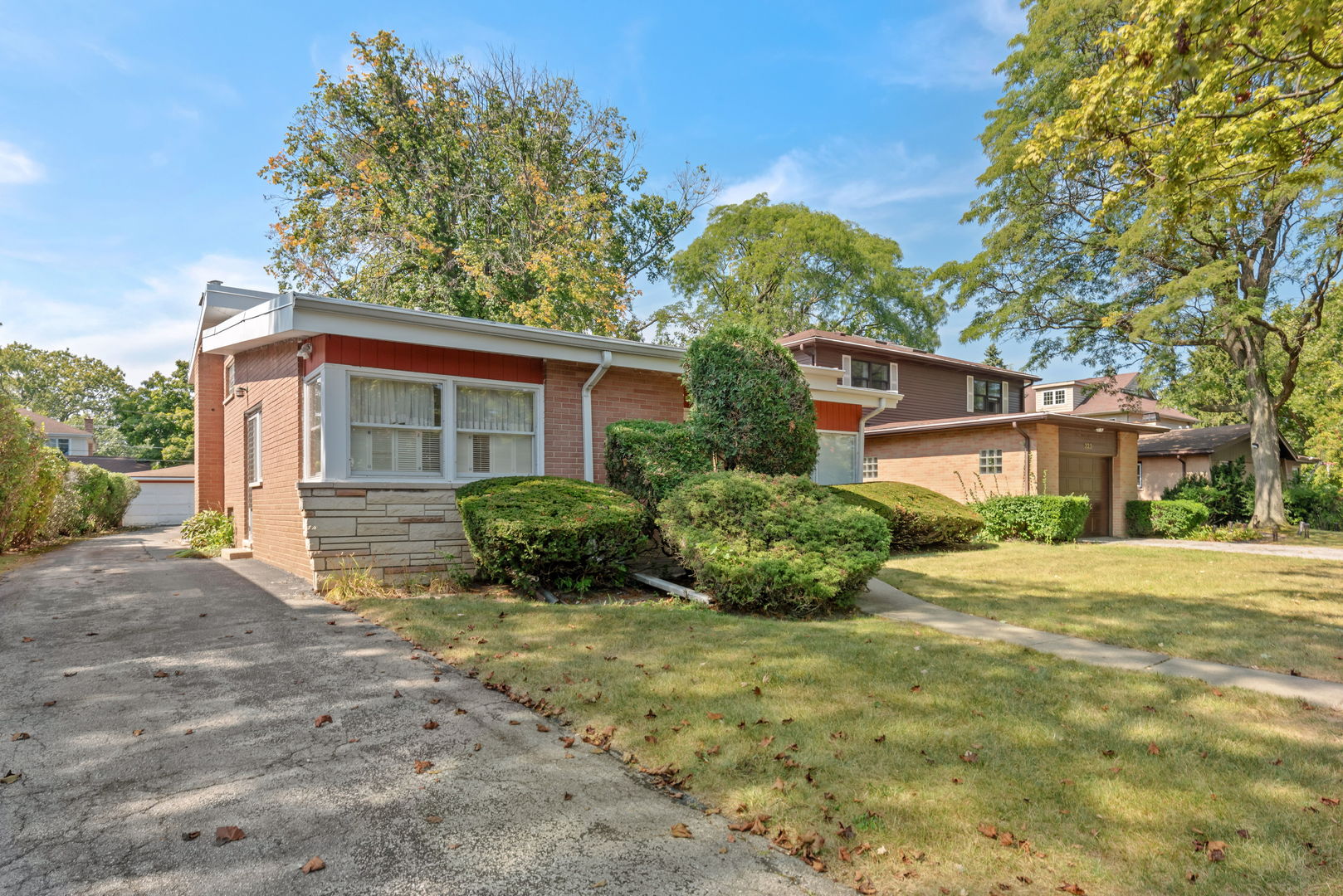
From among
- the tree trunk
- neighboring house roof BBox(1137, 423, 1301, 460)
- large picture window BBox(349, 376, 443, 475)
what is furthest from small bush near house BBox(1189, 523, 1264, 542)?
large picture window BBox(349, 376, 443, 475)

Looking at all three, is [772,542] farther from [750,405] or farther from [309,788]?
[309,788]

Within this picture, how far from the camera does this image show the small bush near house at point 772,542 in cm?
657

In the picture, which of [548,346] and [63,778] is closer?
[63,778]

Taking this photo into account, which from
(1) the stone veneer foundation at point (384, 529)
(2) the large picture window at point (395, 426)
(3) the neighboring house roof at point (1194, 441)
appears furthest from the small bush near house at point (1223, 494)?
(2) the large picture window at point (395, 426)

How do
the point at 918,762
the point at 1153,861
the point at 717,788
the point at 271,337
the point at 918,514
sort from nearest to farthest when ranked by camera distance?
the point at 1153,861 < the point at 717,788 < the point at 918,762 < the point at 271,337 < the point at 918,514

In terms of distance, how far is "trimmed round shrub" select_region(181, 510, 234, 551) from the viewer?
1205 centimetres

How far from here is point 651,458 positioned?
28.7 ft

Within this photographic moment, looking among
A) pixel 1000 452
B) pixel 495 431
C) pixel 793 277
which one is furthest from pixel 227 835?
pixel 793 277

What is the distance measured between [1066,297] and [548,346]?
59.0 ft

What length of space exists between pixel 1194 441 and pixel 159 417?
51.1 m

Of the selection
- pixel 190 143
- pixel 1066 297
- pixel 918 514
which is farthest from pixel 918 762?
pixel 1066 297

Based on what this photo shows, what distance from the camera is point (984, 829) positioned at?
8.55ft

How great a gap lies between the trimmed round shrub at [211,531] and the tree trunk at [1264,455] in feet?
81.5

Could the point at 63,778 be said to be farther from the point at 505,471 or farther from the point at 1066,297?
the point at 1066,297
